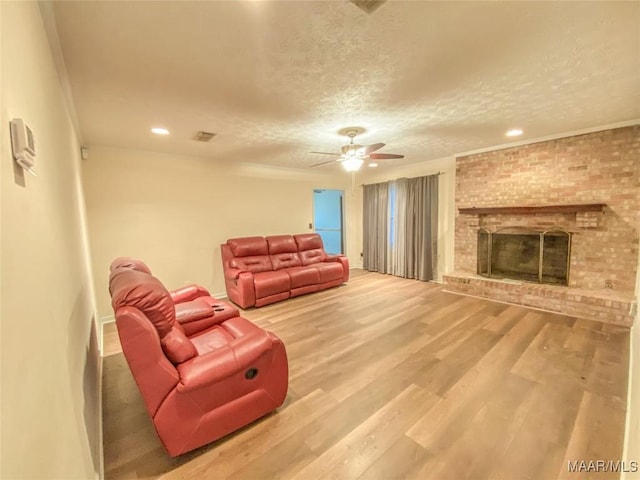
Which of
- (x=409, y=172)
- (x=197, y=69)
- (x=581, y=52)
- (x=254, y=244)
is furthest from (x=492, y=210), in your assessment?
(x=197, y=69)

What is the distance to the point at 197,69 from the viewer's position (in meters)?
1.87

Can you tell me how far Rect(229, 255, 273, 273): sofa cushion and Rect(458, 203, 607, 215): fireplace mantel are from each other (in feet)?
11.5

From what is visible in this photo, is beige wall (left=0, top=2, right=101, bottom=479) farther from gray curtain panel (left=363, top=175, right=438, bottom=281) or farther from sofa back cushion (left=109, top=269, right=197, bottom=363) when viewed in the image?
gray curtain panel (left=363, top=175, right=438, bottom=281)

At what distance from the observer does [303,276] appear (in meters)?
4.52

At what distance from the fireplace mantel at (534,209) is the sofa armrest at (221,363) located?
410 cm

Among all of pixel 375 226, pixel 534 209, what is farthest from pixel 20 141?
pixel 375 226

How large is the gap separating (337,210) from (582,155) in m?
4.68

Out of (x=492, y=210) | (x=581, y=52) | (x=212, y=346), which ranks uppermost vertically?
(x=581, y=52)

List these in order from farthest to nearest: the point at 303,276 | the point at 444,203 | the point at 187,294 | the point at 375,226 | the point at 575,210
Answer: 1. the point at 375,226
2. the point at 444,203
3. the point at 303,276
4. the point at 575,210
5. the point at 187,294

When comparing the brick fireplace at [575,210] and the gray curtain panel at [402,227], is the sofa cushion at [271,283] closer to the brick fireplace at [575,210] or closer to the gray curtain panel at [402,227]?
the gray curtain panel at [402,227]

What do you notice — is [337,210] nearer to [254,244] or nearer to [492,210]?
[254,244]

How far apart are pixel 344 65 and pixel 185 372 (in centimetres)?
219

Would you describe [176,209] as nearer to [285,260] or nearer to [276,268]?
[276,268]

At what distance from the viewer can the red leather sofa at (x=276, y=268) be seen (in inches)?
160
